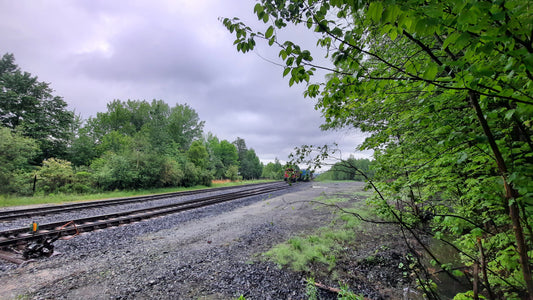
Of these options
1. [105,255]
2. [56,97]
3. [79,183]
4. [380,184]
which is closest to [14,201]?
[79,183]

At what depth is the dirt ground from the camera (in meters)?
3.15

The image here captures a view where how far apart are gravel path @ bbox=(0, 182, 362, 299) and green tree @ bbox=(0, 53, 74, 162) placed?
2699 cm

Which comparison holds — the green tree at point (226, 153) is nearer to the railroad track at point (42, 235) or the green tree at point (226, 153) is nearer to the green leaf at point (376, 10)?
the railroad track at point (42, 235)

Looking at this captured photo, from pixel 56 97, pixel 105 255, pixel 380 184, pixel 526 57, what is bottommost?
pixel 105 255


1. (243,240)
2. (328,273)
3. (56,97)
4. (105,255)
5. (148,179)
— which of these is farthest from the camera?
(56,97)

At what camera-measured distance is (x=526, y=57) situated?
87cm

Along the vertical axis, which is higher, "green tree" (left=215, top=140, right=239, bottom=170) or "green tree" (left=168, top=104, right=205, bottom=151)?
"green tree" (left=168, top=104, right=205, bottom=151)

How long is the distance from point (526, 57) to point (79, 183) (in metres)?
22.4

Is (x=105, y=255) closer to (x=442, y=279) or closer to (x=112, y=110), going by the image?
(x=442, y=279)

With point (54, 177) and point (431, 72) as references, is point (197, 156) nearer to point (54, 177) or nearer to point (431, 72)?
point (54, 177)

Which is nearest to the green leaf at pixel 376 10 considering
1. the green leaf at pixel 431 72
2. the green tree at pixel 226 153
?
the green leaf at pixel 431 72

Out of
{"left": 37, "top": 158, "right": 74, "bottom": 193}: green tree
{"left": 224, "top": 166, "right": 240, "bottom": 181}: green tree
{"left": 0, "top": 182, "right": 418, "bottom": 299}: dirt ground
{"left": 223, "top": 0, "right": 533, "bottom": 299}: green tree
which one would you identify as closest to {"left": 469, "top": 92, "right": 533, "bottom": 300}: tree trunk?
{"left": 223, "top": 0, "right": 533, "bottom": 299}: green tree

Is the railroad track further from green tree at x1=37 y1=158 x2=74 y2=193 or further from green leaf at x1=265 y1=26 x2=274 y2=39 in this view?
green tree at x1=37 y1=158 x2=74 y2=193

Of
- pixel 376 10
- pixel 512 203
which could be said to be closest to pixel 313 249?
pixel 512 203
